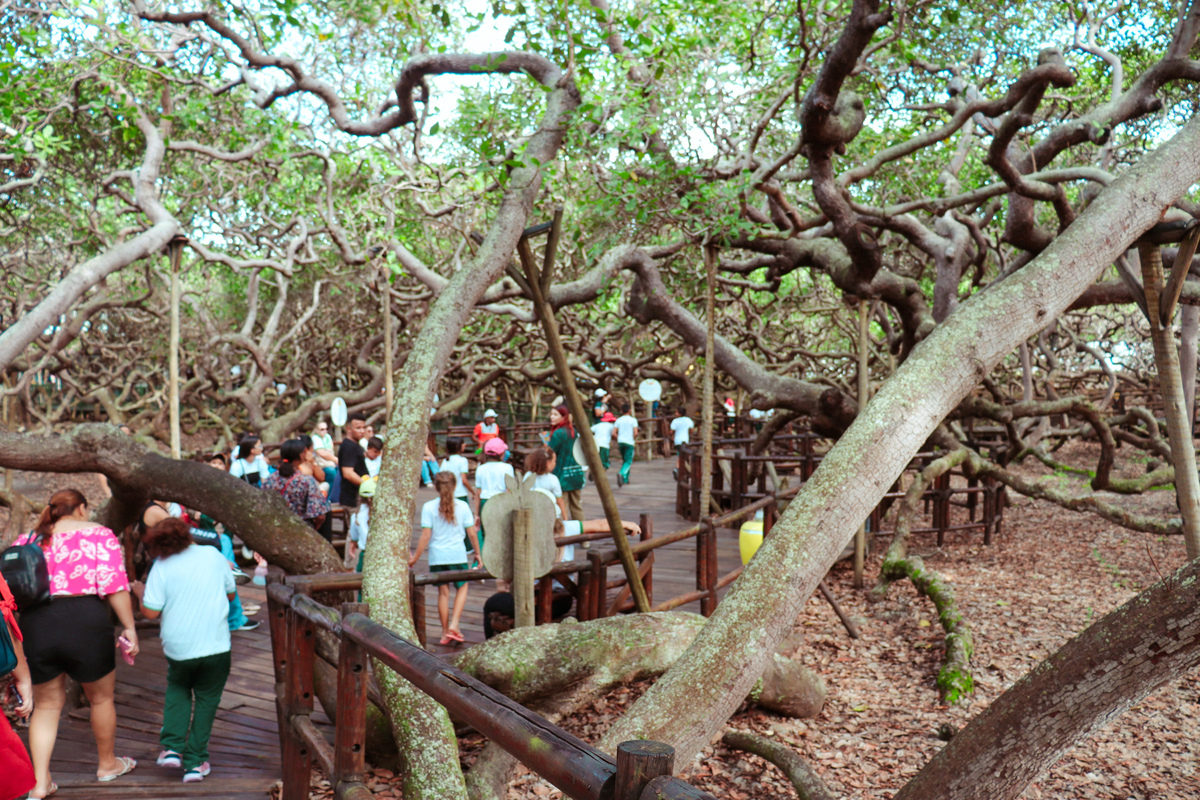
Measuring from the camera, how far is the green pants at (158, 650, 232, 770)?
14.2ft

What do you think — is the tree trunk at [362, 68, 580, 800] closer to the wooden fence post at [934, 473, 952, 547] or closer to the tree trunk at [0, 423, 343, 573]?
the tree trunk at [0, 423, 343, 573]

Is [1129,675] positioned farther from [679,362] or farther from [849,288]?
[679,362]

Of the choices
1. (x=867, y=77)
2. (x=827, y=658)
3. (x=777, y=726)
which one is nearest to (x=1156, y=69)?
(x=867, y=77)

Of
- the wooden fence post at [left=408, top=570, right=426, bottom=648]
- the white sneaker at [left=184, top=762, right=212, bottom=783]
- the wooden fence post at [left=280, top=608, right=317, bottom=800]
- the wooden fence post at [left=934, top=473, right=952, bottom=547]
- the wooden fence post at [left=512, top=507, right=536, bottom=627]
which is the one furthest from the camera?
the wooden fence post at [left=934, top=473, right=952, bottom=547]

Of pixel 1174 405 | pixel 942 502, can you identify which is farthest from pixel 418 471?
pixel 942 502

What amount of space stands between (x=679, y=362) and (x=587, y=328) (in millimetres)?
3869

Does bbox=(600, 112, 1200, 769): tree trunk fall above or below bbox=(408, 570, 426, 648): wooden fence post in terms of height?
above

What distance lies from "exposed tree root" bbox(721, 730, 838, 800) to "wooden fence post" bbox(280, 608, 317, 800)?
234cm

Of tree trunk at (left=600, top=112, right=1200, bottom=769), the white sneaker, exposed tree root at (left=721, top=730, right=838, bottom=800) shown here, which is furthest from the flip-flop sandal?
exposed tree root at (left=721, top=730, right=838, bottom=800)

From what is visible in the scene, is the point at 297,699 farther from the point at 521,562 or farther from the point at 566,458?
the point at 566,458

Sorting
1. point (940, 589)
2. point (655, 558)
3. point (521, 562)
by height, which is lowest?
point (655, 558)

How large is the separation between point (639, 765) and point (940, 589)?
629 cm

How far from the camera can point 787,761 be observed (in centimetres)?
436

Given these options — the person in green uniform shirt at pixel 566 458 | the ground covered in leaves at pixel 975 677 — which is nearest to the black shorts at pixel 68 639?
the ground covered in leaves at pixel 975 677
